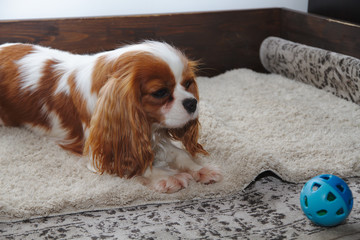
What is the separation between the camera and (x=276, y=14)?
3643 mm

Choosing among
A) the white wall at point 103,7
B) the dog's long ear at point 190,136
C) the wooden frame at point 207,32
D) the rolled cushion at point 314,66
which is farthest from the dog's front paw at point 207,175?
the white wall at point 103,7

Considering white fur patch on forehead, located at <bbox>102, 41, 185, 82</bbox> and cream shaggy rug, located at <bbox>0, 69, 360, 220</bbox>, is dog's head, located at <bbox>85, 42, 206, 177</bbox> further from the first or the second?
cream shaggy rug, located at <bbox>0, 69, 360, 220</bbox>

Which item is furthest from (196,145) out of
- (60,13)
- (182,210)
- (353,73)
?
(60,13)

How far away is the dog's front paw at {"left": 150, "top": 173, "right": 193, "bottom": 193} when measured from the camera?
179 centimetres

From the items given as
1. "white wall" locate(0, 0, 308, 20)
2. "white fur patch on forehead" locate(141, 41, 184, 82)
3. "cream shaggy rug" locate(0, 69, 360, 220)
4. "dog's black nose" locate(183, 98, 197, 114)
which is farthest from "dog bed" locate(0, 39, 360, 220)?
"white wall" locate(0, 0, 308, 20)

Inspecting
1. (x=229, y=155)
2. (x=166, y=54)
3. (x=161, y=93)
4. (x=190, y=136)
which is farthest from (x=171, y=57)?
(x=229, y=155)

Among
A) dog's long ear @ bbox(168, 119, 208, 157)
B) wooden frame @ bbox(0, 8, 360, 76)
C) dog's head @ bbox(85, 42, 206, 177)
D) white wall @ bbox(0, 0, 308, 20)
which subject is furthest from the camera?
white wall @ bbox(0, 0, 308, 20)

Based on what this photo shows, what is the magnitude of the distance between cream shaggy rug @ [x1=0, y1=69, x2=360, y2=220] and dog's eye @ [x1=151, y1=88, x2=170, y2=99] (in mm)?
366

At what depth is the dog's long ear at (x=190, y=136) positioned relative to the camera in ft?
6.64

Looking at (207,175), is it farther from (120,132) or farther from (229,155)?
(120,132)

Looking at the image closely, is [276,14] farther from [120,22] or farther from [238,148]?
[238,148]

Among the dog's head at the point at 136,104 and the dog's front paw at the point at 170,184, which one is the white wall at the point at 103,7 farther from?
the dog's front paw at the point at 170,184

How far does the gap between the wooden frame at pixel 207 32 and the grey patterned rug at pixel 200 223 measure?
1610mm

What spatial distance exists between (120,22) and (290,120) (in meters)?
1.47
